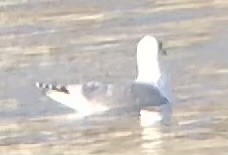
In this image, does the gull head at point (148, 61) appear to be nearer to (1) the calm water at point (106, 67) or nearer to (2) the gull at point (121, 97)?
(2) the gull at point (121, 97)

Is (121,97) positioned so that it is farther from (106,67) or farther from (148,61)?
(106,67)

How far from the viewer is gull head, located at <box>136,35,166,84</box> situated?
643cm

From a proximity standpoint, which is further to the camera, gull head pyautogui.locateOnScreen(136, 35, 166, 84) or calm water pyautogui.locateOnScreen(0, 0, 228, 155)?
gull head pyautogui.locateOnScreen(136, 35, 166, 84)

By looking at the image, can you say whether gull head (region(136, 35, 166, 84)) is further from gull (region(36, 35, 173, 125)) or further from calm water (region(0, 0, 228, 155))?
calm water (region(0, 0, 228, 155))

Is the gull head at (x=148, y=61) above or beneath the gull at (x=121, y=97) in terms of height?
above

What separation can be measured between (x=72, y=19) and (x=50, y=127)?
10.8ft

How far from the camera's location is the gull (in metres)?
6.12

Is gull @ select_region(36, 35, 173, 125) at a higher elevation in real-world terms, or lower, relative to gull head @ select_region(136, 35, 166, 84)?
lower

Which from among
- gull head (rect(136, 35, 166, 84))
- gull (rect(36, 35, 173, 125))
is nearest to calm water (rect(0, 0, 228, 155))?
gull (rect(36, 35, 173, 125))

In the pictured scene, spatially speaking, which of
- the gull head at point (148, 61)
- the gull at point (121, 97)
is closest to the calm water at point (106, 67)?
the gull at point (121, 97)

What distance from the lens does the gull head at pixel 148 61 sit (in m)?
6.43

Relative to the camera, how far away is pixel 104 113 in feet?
20.6

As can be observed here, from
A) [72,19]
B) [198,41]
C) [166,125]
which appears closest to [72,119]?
[166,125]

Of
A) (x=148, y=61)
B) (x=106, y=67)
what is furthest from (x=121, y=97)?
(x=106, y=67)
